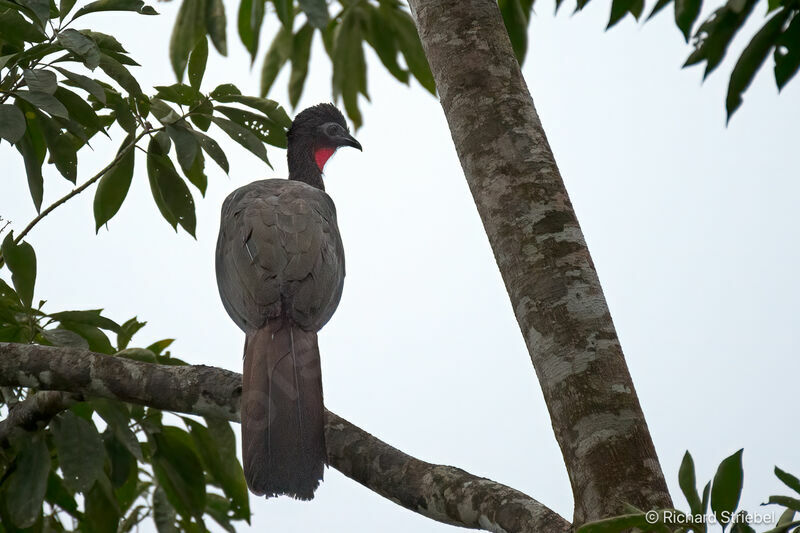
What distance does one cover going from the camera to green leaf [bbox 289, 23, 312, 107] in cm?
557

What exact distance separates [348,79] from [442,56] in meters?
3.27

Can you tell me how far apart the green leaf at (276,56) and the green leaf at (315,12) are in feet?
8.75

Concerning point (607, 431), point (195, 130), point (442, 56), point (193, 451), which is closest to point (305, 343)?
point (193, 451)

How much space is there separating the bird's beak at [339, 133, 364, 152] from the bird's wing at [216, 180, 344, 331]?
1323 millimetres

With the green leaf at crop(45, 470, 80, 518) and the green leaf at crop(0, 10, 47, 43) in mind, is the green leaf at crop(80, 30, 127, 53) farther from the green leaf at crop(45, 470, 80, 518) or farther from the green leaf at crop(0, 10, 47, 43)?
the green leaf at crop(45, 470, 80, 518)

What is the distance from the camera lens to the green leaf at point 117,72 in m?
3.01

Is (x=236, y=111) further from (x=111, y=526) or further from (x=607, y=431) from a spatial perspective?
(x=607, y=431)

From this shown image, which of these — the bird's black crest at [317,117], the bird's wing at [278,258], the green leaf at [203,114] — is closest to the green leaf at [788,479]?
the bird's wing at [278,258]

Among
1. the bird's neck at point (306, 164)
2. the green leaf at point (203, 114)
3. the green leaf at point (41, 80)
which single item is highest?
the bird's neck at point (306, 164)

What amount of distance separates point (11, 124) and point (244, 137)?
0.96 m

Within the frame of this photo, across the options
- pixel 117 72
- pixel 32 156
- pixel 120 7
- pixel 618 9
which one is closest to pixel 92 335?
pixel 32 156

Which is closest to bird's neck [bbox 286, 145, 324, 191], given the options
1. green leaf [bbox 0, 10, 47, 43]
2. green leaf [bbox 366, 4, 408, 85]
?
green leaf [bbox 366, 4, 408, 85]

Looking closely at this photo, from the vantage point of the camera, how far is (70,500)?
3117mm

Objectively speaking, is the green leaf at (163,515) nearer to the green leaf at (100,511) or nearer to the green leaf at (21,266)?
the green leaf at (100,511)
